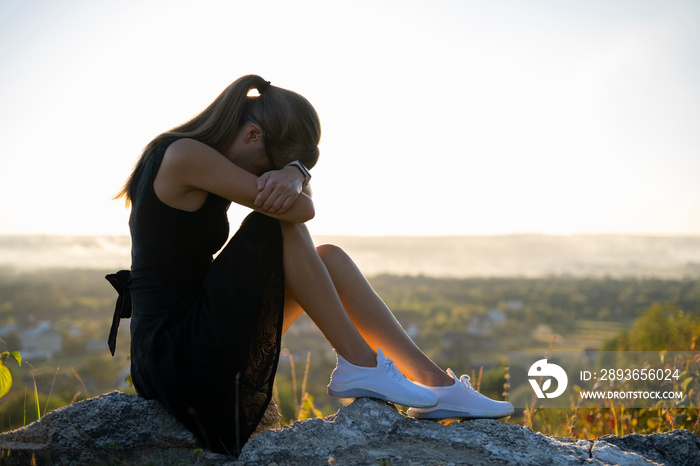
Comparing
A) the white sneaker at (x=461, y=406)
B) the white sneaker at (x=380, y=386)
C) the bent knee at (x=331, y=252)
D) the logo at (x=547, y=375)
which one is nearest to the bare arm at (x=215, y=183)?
the bent knee at (x=331, y=252)

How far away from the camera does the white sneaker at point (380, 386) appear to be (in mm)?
2215

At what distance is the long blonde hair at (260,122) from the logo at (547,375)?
6.88ft

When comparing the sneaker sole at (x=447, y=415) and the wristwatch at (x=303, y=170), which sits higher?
the wristwatch at (x=303, y=170)

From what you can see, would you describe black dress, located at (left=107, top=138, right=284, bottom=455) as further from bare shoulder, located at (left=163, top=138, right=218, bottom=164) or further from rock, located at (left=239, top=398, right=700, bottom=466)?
rock, located at (left=239, top=398, right=700, bottom=466)

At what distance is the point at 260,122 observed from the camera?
7.36 ft

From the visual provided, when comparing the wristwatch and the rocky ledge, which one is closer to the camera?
the rocky ledge

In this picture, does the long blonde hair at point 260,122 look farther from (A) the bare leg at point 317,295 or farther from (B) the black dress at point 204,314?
(A) the bare leg at point 317,295

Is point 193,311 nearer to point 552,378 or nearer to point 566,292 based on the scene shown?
point 552,378

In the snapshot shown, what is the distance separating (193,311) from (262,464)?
2.17ft

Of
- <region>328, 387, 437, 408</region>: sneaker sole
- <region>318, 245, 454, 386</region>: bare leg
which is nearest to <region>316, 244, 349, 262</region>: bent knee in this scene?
<region>318, 245, 454, 386</region>: bare leg

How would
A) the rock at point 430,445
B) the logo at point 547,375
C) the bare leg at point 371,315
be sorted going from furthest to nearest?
1. the logo at point 547,375
2. the bare leg at point 371,315
3. the rock at point 430,445

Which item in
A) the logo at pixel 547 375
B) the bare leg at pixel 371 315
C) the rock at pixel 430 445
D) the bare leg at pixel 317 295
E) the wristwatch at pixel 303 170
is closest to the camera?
the rock at pixel 430 445

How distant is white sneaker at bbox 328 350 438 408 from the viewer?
87.2 inches

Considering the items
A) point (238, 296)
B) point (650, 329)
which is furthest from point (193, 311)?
point (650, 329)
